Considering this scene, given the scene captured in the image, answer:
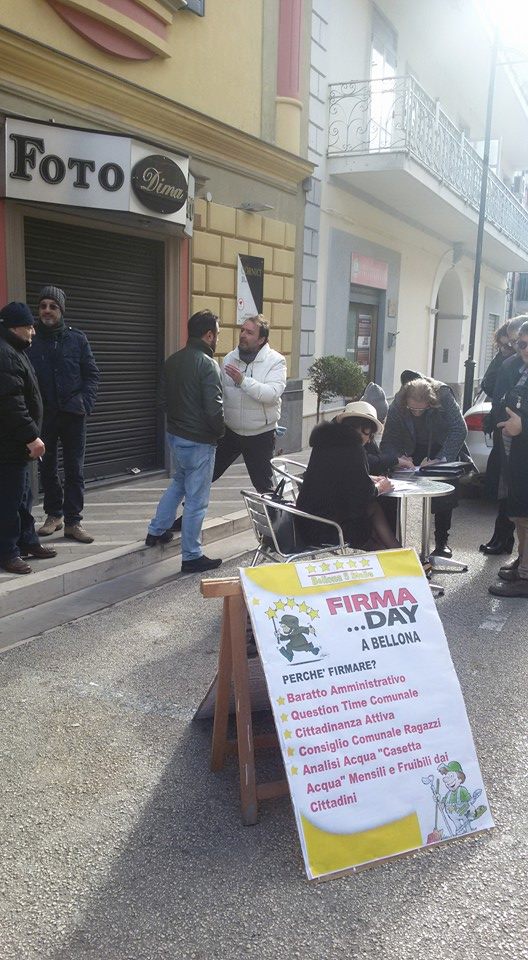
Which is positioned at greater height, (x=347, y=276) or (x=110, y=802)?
(x=347, y=276)

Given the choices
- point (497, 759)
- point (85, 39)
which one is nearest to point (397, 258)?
point (85, 39)

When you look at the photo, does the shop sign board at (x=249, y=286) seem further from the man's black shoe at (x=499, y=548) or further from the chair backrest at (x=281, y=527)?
the chair backrest at (x=281, y=527)

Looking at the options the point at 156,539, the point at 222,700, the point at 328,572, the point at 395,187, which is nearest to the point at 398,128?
the point at 395,187

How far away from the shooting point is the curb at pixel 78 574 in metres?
5.04

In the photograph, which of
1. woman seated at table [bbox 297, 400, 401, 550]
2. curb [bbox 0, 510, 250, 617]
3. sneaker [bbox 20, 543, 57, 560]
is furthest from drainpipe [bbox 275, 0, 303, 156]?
woman seated at table [bbox 297, 400, 401, 550]

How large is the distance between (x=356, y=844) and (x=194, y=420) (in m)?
3.61

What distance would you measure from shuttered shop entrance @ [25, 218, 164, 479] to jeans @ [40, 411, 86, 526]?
1.95 metres

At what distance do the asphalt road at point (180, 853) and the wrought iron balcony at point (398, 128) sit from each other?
429 inches

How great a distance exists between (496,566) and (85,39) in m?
6.10

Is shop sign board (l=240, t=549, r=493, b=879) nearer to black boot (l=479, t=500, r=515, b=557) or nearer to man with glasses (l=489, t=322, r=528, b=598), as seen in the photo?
man with glasses (l=489, t=322, r=528, b=598)

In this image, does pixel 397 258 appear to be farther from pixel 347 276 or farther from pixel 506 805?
pixel 506 805

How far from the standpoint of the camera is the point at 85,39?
758cm

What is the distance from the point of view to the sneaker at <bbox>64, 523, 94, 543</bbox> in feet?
20.6

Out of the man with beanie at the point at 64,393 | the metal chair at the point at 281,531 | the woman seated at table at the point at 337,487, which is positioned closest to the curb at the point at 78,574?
the man with beanie at the point at 64,393
